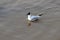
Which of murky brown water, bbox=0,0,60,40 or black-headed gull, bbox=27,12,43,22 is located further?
black-headed gull, bbox=27,12,43,22

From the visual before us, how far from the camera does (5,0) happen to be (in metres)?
6.73

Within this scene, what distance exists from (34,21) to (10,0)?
1.86 m

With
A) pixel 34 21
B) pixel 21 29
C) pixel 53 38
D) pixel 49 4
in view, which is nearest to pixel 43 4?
pixel 49 4

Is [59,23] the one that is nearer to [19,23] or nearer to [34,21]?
→ [34,21]

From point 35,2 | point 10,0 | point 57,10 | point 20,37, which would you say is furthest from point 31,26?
point 10,0

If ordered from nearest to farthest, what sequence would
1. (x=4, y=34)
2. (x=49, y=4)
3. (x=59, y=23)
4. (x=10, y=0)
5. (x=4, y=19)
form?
(x=4, y=34) → (x=59, y=23) → (x=4, y=19) → (x=49, y=4) → (x=10, y=0)

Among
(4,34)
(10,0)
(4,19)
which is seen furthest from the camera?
(10,0)

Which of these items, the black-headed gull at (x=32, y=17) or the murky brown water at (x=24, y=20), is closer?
the murky brown water at (x=24, y=20)

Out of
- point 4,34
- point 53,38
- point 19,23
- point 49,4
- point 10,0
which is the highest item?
point 10,0

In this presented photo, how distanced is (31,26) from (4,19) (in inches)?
35.7

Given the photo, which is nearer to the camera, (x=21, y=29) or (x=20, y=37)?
(x=20, y=37)

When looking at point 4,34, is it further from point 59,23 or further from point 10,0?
point 10,0

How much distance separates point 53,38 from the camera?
4375 mm

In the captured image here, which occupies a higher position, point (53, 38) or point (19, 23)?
point (19, 23)
